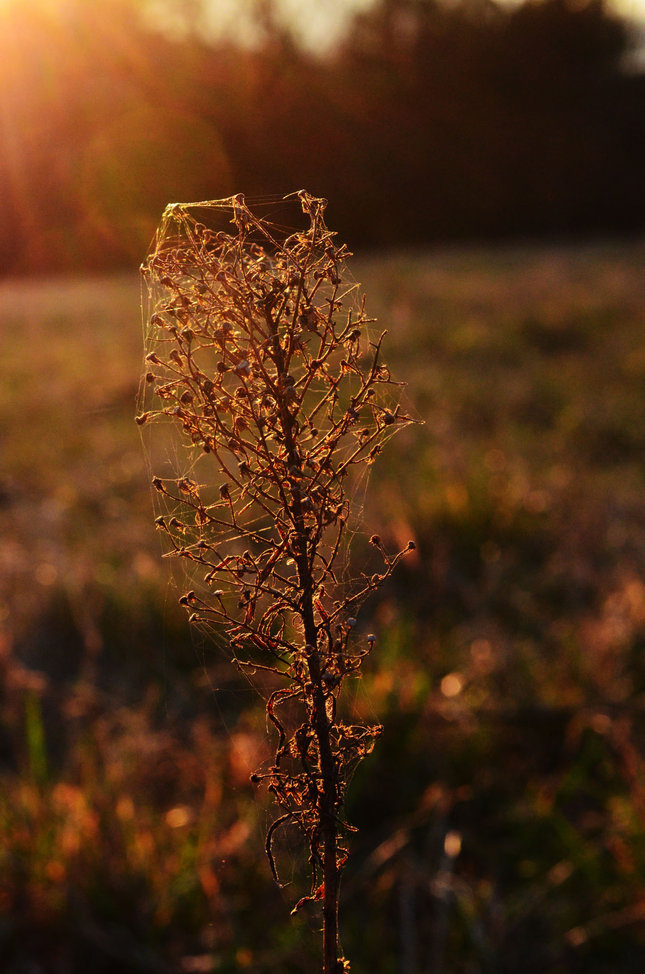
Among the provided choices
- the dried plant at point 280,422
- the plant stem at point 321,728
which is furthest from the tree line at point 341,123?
the plant stem at point 321,728

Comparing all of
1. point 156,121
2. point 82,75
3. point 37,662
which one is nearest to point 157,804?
point 37,662

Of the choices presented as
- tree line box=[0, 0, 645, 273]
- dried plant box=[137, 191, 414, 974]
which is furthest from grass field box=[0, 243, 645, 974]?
tree line box=[0, 0, 645, 273]

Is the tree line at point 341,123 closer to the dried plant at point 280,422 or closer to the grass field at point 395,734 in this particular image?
the grass field at point 395,734

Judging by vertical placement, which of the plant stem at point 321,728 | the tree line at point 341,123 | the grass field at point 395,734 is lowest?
the grass field at point 395,734

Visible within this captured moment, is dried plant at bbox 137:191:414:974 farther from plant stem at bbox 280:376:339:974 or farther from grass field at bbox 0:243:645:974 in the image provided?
grass field at bbox 0:243:645:974

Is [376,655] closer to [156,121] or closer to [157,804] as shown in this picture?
[157,804]
